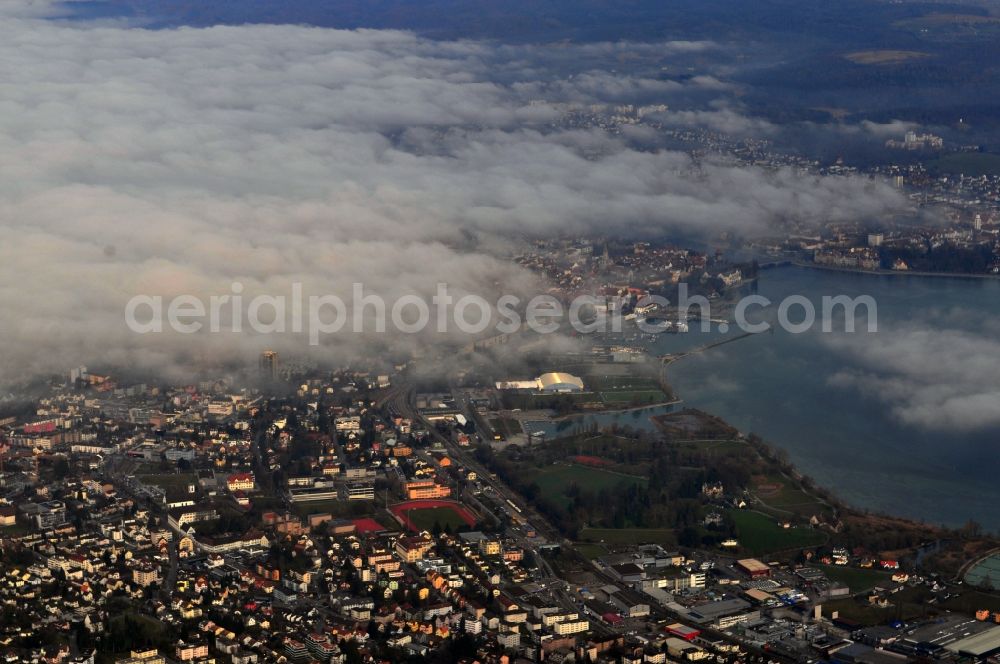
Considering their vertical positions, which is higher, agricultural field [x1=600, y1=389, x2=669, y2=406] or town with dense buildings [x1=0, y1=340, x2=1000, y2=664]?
agricultural field [x1=600, y1=389, x2=669, y2=406]

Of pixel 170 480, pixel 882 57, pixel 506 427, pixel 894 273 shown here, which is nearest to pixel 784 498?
pixel 506 427

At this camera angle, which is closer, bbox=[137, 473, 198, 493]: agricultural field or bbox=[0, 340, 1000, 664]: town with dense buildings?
bbox=[0, 340, 1000, 664]: town with dense buildings

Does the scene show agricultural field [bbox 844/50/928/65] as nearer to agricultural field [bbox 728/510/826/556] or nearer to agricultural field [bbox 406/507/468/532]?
agricultural field [bbox 728/510/826/556]

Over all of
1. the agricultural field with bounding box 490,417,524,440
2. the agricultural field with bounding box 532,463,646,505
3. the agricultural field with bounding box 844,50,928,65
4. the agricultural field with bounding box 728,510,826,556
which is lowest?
the agricultural field with bounding box 728,510,826,556

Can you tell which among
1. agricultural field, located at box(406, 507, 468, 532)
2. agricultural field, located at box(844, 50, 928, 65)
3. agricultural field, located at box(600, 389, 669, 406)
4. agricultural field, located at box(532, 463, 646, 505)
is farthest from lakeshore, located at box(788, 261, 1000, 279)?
agricultural field, located at box(406, 507, 468, 532)

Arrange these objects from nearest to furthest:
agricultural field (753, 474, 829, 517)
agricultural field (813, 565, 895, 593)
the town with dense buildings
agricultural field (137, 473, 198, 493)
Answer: the town with dense buildings < agricultural field (813, 565, 895, 593) < agricultural field (753, 474, 829, 517) < agricultural field (137, 473, 198, 493)
